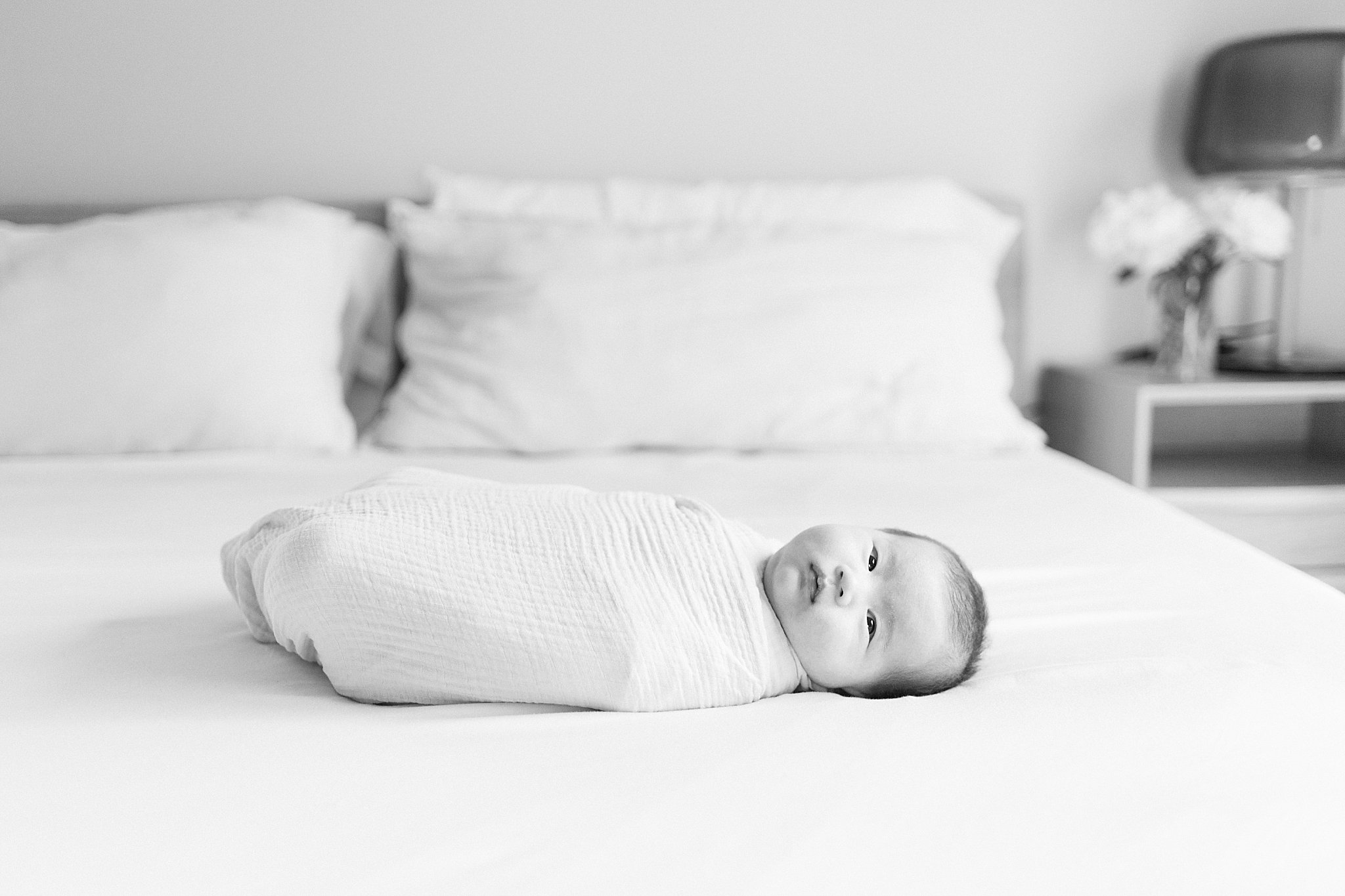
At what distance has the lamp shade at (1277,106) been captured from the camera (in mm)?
2029

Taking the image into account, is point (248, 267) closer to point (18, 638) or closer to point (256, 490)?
point (256, 490)

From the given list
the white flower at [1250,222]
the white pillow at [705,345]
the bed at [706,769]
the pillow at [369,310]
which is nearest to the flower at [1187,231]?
the white flower at [1250,222]

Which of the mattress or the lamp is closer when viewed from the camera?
the mattress

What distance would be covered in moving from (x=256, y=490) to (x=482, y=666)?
0.83 m

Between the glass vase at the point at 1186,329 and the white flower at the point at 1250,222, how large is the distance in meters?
0.11

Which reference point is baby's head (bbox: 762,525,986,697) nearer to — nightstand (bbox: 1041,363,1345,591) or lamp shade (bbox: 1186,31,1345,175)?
nightstand (bbox: 1041,363,1345,591)

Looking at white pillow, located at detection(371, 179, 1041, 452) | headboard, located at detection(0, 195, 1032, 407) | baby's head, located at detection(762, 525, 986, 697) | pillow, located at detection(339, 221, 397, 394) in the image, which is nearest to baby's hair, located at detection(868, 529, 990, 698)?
baby's head, located at detection(762, 525, 986, 697)

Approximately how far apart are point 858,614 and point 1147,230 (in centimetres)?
155

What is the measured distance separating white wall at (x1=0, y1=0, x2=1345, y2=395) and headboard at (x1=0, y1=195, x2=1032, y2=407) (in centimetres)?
7

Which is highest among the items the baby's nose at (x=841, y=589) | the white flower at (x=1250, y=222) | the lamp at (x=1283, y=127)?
the lamp at (x=1283, y=127)

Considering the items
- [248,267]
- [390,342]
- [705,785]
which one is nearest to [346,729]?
[705,785]

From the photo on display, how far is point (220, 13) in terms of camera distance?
220 cm

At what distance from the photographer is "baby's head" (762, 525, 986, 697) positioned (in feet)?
2.80

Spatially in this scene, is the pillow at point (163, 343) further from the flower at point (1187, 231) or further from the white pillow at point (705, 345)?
the flower at point (1187, 231)
